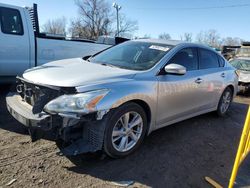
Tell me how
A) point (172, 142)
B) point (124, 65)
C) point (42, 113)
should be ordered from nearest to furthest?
point (42, 113), point (124, 65), point (172, 142)

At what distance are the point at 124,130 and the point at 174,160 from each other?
32.4 inches

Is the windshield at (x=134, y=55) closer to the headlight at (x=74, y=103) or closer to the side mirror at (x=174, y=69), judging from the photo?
the side mirror at (x=174, y=69)

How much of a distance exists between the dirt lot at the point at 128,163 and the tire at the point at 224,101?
1218 millimetres

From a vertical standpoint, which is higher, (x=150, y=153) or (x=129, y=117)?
(x=129, y=117)

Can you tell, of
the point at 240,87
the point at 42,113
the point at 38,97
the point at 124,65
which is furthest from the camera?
the point at 240,87

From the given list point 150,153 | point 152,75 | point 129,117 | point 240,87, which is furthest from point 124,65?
point 240,87

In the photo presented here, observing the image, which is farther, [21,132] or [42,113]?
[21,132]

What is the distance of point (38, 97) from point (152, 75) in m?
1.55

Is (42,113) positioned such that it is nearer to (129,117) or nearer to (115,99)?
(115,99)

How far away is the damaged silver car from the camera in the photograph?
122 inches

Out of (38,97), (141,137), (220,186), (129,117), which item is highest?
(38,97)

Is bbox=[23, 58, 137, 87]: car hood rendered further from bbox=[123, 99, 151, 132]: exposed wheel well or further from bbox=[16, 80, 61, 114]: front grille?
bbox=[123, 99, 151, 132]: exposed wheel well

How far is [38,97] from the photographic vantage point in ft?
11.3

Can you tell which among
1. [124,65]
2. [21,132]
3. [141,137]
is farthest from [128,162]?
[21,132]
